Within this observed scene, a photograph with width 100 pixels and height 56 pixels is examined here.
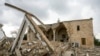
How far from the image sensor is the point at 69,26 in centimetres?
3341

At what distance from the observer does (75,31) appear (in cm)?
3319

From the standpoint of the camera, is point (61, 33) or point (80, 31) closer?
point (80, 31)

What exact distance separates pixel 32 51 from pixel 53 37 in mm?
26399

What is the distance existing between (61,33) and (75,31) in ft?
10.2

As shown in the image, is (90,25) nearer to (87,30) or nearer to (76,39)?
(87,30)

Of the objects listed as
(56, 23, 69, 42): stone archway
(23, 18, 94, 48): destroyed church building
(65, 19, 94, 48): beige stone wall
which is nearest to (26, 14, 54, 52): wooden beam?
(23, 18, 94, 48): destroyed church building

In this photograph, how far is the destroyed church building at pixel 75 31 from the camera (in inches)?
1254

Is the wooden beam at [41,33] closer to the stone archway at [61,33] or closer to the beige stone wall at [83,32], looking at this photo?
the beige stone wall at [83,32]

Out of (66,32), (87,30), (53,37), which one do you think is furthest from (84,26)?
(53,37)

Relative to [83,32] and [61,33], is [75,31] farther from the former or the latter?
[61,33]

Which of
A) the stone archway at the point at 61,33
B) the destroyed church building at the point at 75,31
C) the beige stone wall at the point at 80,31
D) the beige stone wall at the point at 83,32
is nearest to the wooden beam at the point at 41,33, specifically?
the destroyed church building at the point at 75,31

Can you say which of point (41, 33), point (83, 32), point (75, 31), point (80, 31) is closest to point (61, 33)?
point (75, 31)

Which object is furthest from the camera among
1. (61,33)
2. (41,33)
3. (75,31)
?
(61,33)

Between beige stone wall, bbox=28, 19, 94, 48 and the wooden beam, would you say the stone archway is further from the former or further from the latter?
the wooden beam
